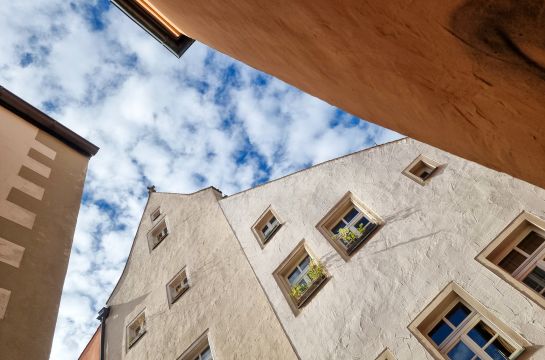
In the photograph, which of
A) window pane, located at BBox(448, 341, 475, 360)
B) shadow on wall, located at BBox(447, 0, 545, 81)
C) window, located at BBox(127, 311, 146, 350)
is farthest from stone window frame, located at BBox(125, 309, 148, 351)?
shadow on wall, located at BBox(447, 0, 545, 81)

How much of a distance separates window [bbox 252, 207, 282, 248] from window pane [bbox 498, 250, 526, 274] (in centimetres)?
582

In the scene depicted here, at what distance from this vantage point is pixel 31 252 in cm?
621

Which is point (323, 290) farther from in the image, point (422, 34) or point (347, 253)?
point (422, 34)

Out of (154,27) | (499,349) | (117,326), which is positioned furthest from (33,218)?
(117,326)

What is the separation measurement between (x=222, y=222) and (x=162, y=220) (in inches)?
173

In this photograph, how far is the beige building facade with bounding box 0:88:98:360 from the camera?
5.34m

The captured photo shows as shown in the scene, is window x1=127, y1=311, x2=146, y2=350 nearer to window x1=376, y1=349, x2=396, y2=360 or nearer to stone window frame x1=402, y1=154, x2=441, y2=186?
window x1=376, y1=349, x2=396, y2=360

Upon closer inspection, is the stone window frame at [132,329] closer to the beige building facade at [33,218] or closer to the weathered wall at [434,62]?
the beige building facade at [33,218]

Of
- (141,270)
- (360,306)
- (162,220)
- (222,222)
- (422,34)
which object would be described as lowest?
(422,34)

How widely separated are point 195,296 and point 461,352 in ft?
25.7

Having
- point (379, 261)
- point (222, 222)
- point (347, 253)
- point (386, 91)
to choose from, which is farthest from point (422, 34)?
point (222, 222)

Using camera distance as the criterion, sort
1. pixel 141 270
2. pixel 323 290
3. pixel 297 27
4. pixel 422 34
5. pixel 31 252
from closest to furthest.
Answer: pixel 422 34
pixel 297 27
pixel 31 252
pixel 323 290
pixel 141 270

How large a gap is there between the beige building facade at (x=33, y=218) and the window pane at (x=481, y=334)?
6899 millimetres

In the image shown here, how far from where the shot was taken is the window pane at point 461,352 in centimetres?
632
